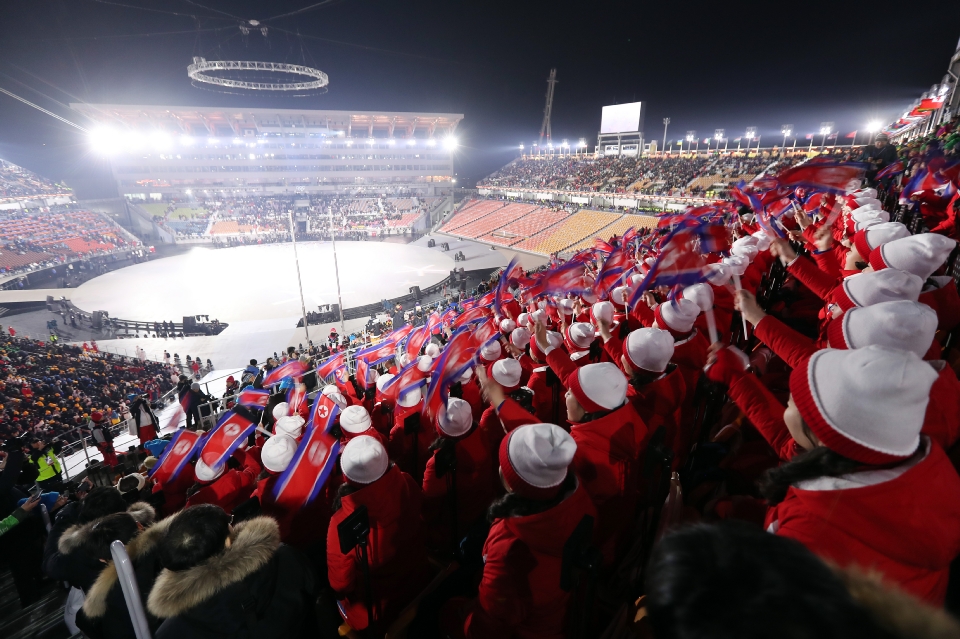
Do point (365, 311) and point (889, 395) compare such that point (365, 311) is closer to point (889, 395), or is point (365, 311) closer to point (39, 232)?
point (889, 395)

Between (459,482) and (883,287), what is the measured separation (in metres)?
2.60

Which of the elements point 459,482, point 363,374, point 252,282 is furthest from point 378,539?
point 252,282

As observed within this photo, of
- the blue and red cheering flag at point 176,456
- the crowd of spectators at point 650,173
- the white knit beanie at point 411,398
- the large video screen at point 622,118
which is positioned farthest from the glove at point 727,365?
the large video screen at point 622,118

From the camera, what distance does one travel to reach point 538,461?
1511mm

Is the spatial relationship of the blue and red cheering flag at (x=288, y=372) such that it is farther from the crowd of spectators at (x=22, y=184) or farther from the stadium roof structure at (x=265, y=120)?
the crowd of spectators at (x=22, y=184)

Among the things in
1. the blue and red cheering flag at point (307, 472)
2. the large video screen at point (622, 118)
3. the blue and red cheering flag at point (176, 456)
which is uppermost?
the large video screen at point (622, 118)

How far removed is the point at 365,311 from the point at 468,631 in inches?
750

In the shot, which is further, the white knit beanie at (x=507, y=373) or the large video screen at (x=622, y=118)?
the large video screen at (x=622, y=118)

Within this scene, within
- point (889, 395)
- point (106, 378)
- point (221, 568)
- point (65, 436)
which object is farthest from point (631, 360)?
point (106, 378)

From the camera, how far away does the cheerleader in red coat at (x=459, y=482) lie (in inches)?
105

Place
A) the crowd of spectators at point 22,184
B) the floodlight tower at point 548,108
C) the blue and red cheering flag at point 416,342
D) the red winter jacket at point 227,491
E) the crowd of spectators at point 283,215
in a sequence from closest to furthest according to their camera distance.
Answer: the red winter jacket at point 227,491 → the blue and red cheering flag at point 416,342 → the crowd of spectators at point 22,184 → the crowd of spectators at point 283,215 → the floodlight tower at point 548,108

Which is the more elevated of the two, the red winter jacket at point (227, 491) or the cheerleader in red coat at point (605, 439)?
the cheerleader in red coat at point (605, 439)

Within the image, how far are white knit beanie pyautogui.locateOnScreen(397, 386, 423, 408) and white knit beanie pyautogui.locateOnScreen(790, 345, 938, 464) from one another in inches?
122

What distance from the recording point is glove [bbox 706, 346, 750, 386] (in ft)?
7.19
